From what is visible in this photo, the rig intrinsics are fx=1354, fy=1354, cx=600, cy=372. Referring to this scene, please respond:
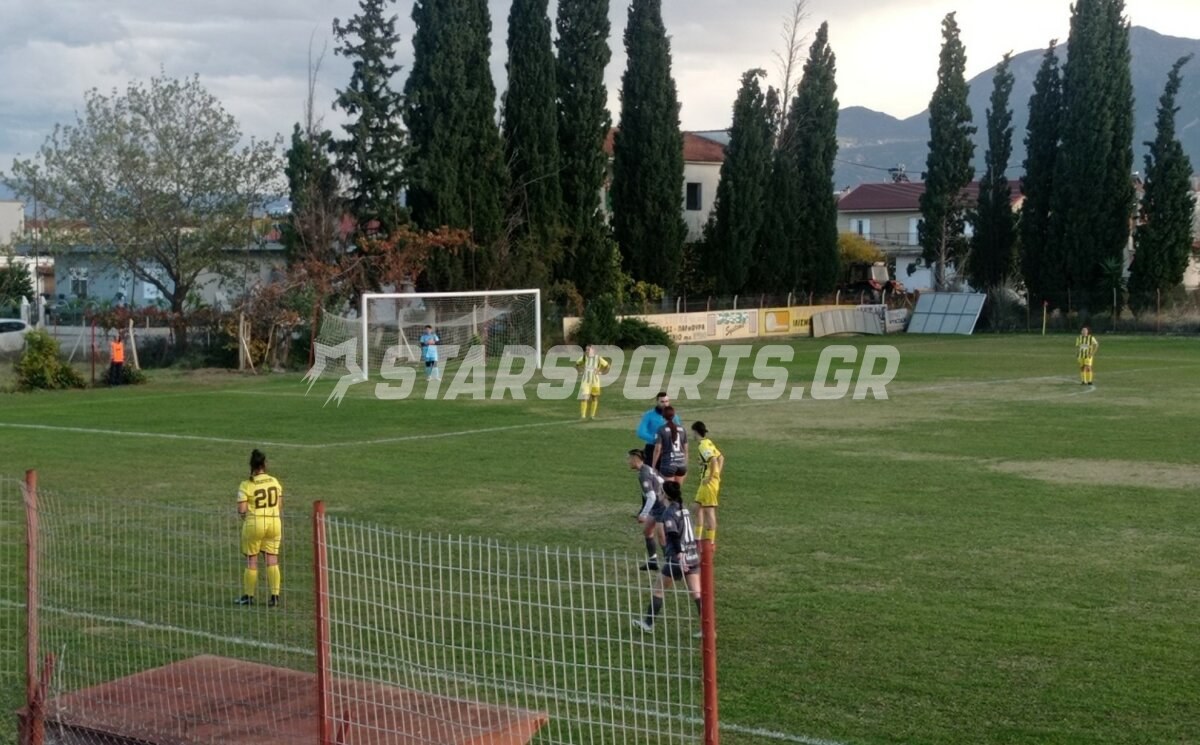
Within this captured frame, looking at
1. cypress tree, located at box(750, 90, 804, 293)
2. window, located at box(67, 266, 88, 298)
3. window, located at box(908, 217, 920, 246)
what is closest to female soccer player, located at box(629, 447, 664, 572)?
window, located at box(67, 266, 88, 298)

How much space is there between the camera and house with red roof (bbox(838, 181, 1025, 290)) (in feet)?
304

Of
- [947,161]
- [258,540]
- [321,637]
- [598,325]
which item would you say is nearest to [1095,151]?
[947,161]

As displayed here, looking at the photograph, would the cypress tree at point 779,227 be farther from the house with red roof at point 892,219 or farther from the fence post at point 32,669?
the fence post at point 32,669

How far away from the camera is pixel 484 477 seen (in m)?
19.5

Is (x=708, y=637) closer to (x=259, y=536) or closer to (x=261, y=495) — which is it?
(x=259, y=536)

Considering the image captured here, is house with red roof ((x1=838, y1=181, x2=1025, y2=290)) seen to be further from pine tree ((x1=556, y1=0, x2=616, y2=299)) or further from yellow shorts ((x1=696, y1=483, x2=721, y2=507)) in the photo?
yellow shorts ((x1=696, y1=483, x2=721, y2=507))

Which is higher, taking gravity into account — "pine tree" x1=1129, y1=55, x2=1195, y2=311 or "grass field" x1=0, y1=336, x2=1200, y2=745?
"pine tree" x1=1129, y1=55, x2=1195, y2=311

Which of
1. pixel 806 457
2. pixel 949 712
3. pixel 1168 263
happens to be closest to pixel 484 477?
pixel 806 457

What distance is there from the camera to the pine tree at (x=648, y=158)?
58.2m

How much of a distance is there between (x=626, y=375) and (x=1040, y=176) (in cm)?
3544

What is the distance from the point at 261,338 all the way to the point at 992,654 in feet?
111

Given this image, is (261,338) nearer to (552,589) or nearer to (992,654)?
(552,589)

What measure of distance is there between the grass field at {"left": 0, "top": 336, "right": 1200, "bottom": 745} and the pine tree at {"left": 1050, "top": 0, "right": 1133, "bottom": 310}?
94.2 feet

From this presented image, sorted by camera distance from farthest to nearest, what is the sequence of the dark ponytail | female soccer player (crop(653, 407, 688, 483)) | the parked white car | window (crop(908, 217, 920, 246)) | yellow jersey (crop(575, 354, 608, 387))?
window (crop(908, 217, 920, 246)), the parked white car, yellow jersey (crop(575, 354, 608, 387)), the dark ponytail, female soccer player (crop(653, 407, 688, 483))
